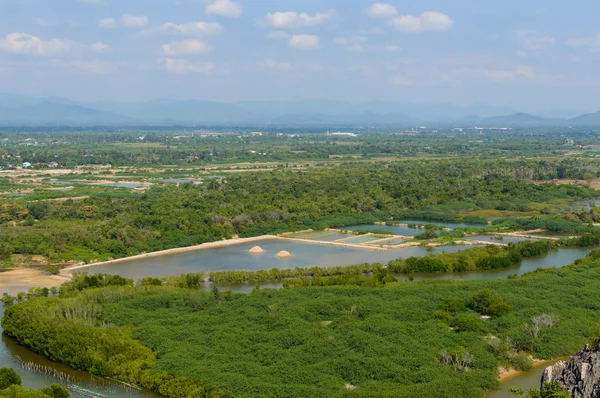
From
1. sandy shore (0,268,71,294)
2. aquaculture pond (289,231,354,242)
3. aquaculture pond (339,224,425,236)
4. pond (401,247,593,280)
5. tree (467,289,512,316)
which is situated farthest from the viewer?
aquaculture pond (339,224,425,236)

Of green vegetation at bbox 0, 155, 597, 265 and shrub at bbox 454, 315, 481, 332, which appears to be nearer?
shrub at bbox 454, 315, 481, 332

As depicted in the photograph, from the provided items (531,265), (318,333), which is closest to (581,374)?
(318,333)

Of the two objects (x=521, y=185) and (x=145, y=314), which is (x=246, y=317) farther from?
(x=521, y=185)

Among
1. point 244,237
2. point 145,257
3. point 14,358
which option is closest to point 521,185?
point 244,237

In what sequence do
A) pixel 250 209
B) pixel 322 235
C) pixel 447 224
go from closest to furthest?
pixel 322 235, pixel 447 224, pixel 250 209

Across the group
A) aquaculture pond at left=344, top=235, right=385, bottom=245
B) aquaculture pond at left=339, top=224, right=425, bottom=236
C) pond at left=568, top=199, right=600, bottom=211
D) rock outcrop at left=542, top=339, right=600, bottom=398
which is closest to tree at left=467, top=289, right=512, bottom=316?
rock outcrop at left=542, top=339, right=600, bottom=398

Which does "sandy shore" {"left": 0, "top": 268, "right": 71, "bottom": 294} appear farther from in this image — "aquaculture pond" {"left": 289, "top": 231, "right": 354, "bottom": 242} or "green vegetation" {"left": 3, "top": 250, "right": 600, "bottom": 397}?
"aquaculture pond" {"left": 289, "top": 231, "right": 354, "bottom": 242}

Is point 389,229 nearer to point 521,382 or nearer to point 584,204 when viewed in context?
point 584,204
